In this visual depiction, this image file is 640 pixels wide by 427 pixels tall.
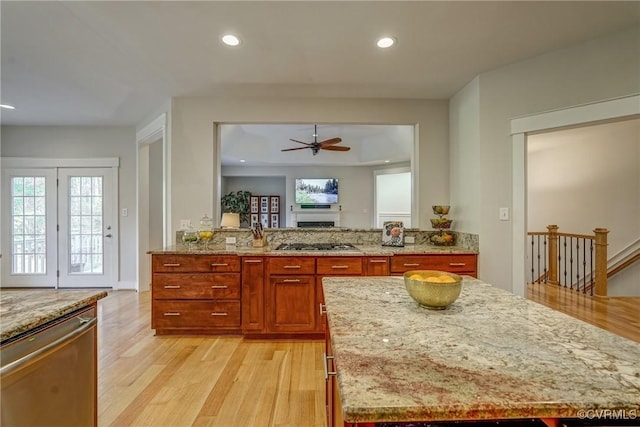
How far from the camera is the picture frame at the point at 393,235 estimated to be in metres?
3.24

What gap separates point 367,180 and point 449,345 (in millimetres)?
7762

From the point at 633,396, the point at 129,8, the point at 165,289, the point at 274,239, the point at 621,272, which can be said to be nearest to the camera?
the point at 633,396

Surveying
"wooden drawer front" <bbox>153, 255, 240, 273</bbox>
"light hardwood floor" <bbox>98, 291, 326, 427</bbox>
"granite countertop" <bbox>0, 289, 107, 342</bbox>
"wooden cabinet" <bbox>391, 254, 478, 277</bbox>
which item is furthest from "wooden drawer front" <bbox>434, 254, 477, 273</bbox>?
"granite countertop" <bbox>0, 289, 107, 342</bbox>

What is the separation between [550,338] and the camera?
35.2 inches

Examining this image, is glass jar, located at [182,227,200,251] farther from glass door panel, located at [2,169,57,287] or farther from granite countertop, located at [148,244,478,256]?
glass door panel, located at [2,169,57,287]

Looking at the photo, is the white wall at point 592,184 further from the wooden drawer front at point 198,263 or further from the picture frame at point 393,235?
the wooden drawer front at point 198,263

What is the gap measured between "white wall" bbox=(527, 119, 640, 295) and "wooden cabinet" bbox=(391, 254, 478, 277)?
3204 millimetres

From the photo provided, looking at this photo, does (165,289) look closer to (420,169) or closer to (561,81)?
(420,169)

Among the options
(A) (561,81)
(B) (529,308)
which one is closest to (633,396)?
(B) (529,308)

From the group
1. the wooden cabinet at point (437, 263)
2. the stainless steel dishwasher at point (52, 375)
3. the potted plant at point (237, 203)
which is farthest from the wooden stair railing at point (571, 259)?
the potted plant at point (237, 203)

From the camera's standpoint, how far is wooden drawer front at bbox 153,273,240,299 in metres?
2.86

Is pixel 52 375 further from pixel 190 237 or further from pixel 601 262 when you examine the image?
pixel 601 262

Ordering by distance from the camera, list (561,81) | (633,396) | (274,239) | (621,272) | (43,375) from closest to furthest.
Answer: (633,396) < (43,375) < (561,81) < (274,239) < (621,272)

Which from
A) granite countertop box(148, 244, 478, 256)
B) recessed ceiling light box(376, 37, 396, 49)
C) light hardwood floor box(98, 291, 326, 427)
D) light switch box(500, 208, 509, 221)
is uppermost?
recessed ceiling light box(376, 37, 396, 49)
